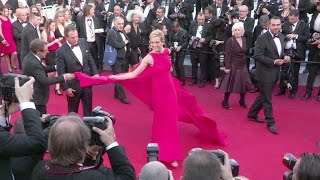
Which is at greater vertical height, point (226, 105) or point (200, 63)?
point (200, 63)

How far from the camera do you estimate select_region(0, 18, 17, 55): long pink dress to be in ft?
34.7

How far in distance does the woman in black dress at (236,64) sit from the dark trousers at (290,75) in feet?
3.62

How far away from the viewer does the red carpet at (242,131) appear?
6.54 m

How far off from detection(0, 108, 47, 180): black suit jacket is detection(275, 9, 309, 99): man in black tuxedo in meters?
6.28

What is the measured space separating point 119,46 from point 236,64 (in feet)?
7.11

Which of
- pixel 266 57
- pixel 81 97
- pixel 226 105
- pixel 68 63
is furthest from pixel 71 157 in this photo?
pixel 226 105

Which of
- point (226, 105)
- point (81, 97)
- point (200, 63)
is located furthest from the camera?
point (200, 63)

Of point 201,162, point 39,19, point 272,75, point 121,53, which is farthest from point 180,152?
point 39,19

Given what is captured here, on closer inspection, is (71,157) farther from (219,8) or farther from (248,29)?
(219,8)

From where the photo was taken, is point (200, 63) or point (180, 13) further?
point (180, 13)

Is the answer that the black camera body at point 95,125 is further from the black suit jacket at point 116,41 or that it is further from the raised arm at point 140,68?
the black suit jacket at point 116,41

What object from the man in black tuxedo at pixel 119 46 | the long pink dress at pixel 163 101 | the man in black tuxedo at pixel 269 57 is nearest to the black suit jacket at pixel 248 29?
the man in black tuxedo at pixel 269 57

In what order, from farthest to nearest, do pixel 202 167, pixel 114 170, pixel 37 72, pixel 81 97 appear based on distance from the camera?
pixel 81 97 < pixel 37 72 < pixel 114 170 < pixel 202 167

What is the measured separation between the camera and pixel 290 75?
30.4 feet
